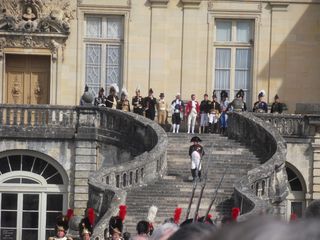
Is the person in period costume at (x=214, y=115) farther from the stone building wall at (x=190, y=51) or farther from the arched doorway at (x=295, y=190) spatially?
the arched doorway at (x=295, y=190)

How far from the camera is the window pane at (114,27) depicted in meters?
35.3

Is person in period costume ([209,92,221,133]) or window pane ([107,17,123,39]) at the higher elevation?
window pane ([107,17,123,39])

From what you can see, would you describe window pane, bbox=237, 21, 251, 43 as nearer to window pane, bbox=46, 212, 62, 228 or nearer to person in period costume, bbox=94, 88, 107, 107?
person in period costume, bbox=94, 88, 107, 107

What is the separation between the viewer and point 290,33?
35.6 metres

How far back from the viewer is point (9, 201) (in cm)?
3209

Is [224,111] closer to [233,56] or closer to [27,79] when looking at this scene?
[233,56]

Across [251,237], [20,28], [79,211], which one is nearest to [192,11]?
[20,28]

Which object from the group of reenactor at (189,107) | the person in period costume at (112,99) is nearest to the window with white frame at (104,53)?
the group of reenactor at (189,107)

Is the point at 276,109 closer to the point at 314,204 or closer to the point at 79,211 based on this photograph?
→ the point at 79,211

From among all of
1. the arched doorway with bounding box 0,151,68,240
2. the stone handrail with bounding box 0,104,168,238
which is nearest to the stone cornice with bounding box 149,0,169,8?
the stone handrail with bounding box 0,104,168,238

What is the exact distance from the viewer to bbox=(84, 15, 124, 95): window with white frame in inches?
1389

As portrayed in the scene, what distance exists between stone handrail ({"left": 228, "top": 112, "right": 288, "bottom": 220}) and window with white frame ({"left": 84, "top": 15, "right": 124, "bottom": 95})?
5.11 m

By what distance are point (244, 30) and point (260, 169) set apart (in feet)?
35.6

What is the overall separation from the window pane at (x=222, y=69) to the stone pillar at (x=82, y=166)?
5905 millimetres
